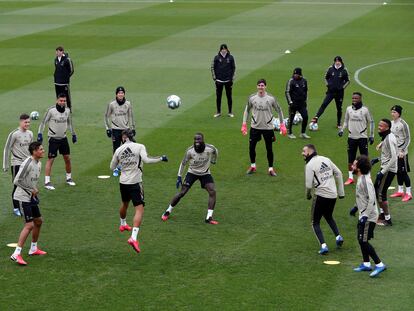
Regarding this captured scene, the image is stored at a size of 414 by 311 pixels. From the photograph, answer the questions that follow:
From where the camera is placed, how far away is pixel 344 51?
43.6 meters

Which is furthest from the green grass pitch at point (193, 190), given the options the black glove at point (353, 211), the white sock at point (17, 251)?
the white sock at point (17, 251)

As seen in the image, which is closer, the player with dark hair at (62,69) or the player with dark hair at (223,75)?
the player with dark hair at (223,75)

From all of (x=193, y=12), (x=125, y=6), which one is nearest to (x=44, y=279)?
(x=193, y=12)

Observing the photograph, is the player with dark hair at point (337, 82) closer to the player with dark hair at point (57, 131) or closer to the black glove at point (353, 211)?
the black glove at point (353, 211)

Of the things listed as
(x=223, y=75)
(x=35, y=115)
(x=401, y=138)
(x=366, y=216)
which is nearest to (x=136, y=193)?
(x=366, y=216)

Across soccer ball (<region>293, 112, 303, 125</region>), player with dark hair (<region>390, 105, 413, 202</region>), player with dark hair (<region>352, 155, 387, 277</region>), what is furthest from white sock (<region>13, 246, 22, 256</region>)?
soccer ball (<region>293, 112, 303, 125</region>)

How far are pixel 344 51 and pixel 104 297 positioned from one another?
29.9 metres

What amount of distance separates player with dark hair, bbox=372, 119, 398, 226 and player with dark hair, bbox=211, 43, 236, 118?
11.8 metres

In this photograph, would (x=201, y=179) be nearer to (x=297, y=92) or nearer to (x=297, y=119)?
(x=297, y=92)

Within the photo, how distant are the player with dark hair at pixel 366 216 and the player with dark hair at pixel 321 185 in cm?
92

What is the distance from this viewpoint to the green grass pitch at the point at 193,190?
16141mm

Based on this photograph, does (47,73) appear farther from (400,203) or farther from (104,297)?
(104,297)

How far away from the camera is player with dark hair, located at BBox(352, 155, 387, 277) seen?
16.8 metres

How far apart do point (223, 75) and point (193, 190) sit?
9.14 metres
